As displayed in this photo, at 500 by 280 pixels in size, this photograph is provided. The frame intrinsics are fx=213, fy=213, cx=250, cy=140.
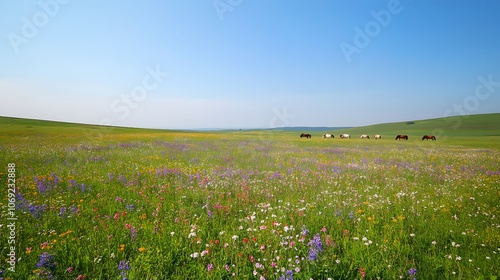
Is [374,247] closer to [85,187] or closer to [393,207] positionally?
[393,207]

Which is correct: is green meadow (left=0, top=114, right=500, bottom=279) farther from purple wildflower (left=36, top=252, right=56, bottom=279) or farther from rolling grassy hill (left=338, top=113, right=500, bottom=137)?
rolling grassy hill (left=338, top=113, right=500, bottom=137)

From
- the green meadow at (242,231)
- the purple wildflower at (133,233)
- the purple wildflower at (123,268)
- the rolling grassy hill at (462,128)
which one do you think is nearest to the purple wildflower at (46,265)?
the green meadow at (242,231)

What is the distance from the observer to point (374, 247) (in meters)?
4.02

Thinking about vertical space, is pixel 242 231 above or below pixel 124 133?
below

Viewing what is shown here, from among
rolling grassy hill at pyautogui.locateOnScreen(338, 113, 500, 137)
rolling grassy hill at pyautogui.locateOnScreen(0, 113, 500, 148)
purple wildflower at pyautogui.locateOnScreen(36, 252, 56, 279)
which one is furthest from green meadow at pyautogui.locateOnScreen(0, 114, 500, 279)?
rolling grassy hill at pyautogui.locateOnScreen(338, 113, 500, 137)

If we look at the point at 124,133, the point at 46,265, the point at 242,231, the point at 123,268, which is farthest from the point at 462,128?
the point at 46,265

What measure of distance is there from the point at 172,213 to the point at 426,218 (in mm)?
6396

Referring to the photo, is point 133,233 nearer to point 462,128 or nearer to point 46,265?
Answer: point 46,265

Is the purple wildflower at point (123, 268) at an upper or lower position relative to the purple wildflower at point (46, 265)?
lower

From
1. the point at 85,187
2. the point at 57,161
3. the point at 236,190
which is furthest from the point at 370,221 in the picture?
the point at 57,161

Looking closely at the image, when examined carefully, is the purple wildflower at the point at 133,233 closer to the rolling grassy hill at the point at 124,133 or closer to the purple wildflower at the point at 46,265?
the purple wildflower at the point at 46,265

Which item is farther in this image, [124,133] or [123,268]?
[124,133]

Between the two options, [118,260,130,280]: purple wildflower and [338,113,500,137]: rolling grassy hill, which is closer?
[118,260,130,280]: purple wildflower

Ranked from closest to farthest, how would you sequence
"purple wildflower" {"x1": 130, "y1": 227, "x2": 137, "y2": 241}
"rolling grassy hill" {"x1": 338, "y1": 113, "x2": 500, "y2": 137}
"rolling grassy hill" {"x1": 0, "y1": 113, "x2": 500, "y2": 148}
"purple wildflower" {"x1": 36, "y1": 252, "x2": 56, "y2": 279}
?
"purple wildflower" {"x1": 36, "y1": 252, "x2": 56, "y2": 279}, "purple wildflower" {"x1": 130, "y1": 227, "x2": 137, "y2": 241}, "rolling grassy hill" {"x1": 0, "y1": 113, "x2": 500, "y2": 148}, "rolling grassy hill" {"x1": 338, "y1": 113, "x2": 500, "y2": 137}
